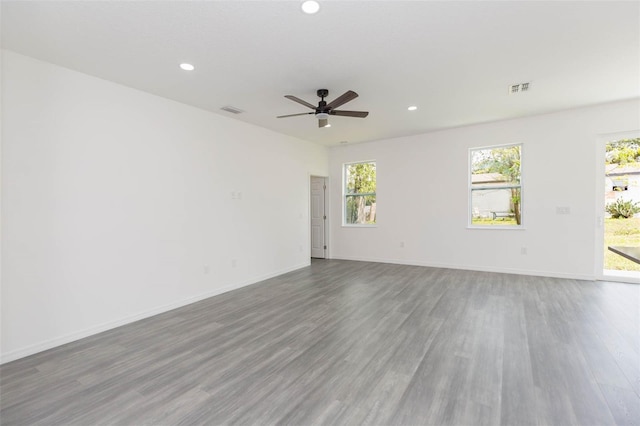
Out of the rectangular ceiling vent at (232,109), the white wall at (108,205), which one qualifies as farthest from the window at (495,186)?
the rectangular ceiling vent at (232,109)

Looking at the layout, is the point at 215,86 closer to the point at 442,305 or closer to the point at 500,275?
the point at 442,305

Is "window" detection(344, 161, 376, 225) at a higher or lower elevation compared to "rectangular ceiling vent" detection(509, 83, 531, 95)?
lower

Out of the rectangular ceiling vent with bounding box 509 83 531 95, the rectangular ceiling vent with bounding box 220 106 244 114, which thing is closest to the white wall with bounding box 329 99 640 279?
the rectangular ceiling vent with bounding box 509 83 531 95

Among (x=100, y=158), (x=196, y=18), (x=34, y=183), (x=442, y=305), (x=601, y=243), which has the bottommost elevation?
(x=442, y=305)

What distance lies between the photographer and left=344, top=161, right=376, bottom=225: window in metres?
6.99

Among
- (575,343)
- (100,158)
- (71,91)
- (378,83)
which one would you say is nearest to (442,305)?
(575,343)

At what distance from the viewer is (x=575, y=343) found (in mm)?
2707

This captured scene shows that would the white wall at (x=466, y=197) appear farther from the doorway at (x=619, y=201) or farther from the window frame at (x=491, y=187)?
the doorway at (x=619, y=201)

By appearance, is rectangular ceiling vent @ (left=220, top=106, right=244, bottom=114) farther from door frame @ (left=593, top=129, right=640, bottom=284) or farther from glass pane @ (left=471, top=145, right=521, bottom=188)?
door frame @ (left=593, top=129, right=640, bottom=284)

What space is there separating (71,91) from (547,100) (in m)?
6.23

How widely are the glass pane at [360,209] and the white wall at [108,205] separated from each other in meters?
2.89

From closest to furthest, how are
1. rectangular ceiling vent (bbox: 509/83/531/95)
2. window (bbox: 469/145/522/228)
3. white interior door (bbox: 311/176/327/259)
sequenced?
rectangular ceiling vent (bbox: 509/83/531/95), window (bbox: 469/145/522/228), white interior door (bbox: 311/176/327/259)

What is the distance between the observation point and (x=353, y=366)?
2.38 metres

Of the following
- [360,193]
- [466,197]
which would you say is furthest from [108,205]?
[466,197]
